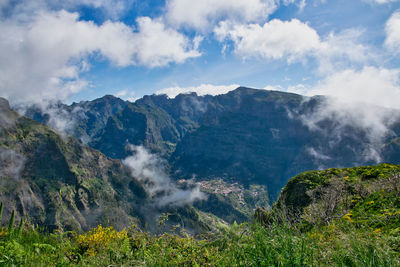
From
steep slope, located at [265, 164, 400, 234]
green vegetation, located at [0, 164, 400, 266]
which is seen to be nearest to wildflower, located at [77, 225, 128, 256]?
green vegetation, located at [0, 164, 400, 266]

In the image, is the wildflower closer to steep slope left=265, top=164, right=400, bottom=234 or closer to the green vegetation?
the green vegetation

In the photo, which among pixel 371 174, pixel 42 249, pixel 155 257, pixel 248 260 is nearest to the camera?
pixel 248 260

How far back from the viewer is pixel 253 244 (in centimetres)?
500

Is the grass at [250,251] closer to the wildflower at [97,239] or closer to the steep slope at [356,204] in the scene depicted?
the wildflower at [97,239]

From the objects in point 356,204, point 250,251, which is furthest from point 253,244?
point 356,204

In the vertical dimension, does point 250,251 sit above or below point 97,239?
above

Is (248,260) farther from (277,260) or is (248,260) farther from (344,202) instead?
(344,202)

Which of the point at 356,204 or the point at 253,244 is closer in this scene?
the point at 253,244

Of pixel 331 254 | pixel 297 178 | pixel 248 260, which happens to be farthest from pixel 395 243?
pixel 297 178

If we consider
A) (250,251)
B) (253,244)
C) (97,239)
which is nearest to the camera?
(250,251)

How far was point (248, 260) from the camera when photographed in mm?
4250

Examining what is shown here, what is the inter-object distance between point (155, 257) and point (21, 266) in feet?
9.10

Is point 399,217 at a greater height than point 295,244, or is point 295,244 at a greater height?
point 295,244

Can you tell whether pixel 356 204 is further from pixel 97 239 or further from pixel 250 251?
pixel 97 239
